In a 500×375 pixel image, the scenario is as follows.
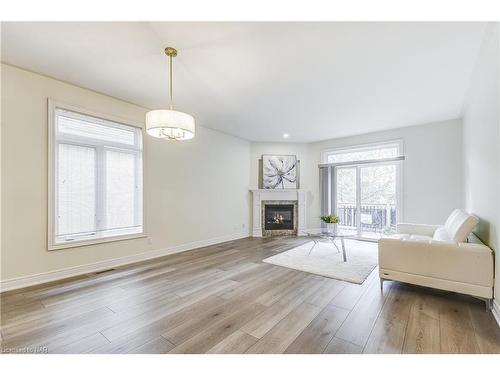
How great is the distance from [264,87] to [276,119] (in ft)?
4.62

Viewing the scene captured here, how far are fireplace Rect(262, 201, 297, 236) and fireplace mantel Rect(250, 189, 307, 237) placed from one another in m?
0.11

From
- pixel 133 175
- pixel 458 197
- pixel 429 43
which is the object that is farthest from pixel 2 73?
pixel 458 197

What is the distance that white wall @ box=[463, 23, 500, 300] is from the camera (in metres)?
2.02

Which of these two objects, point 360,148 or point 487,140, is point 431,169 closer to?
point 360,148

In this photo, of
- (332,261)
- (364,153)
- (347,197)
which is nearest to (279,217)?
(347,197)

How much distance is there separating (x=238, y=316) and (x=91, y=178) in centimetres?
299

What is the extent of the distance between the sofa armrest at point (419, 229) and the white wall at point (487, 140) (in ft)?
2.41

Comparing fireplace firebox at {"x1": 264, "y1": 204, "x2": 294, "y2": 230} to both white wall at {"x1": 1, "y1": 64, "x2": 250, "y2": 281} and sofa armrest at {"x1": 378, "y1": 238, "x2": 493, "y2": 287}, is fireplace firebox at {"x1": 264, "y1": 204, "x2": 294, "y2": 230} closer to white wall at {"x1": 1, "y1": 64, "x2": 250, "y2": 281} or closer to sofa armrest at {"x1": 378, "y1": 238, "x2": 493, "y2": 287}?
white wall at {"x1": 1, "y1": 64, "x2": 250, "y2": 281}

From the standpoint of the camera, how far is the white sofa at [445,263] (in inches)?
83.8

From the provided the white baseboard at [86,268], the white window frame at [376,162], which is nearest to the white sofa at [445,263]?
the white window frame at [376,162]

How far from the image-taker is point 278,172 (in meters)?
6.29

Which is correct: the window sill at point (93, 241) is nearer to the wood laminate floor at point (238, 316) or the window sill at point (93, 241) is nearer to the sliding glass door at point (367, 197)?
the wood laminate floor at point (238, 316)

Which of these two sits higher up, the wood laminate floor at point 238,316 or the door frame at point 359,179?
the door frame at point 359,179
